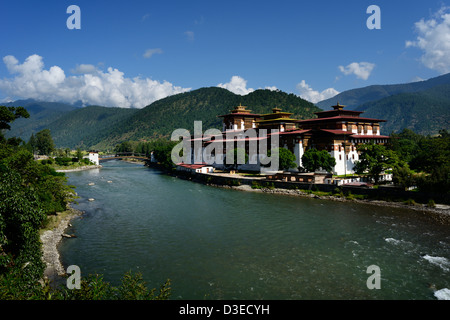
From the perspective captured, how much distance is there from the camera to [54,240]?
26.8 m

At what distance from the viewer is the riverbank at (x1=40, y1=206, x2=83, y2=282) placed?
66.4ft

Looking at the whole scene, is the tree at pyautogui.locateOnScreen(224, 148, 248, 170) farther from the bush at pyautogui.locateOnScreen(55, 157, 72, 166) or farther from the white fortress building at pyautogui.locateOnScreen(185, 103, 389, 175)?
the bush at pyautogui.locateOnScreen(55, 157, 72, 166)

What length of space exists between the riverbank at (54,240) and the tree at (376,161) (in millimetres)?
41866

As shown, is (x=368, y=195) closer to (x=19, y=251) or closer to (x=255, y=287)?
(x=255, y=287)

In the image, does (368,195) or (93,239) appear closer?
(93,239)

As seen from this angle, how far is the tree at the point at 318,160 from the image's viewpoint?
5356cm

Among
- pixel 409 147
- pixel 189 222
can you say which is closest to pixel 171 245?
pixel 189 222

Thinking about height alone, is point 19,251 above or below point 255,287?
above

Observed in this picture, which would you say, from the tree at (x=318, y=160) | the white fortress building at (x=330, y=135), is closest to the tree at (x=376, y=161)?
the white fortress building at (x=330, y=135)

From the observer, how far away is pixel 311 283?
19.2 metres

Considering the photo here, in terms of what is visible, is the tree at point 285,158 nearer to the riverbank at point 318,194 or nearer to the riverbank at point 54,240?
the riverbank at point 318,194

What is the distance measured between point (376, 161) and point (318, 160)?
9.23m

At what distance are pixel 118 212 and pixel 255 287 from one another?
2489 centimetres

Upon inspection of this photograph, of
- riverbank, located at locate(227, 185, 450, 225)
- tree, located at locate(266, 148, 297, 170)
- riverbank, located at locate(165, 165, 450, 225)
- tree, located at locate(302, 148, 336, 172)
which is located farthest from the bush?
tree, located at locate(302, 148, 336, 172)
